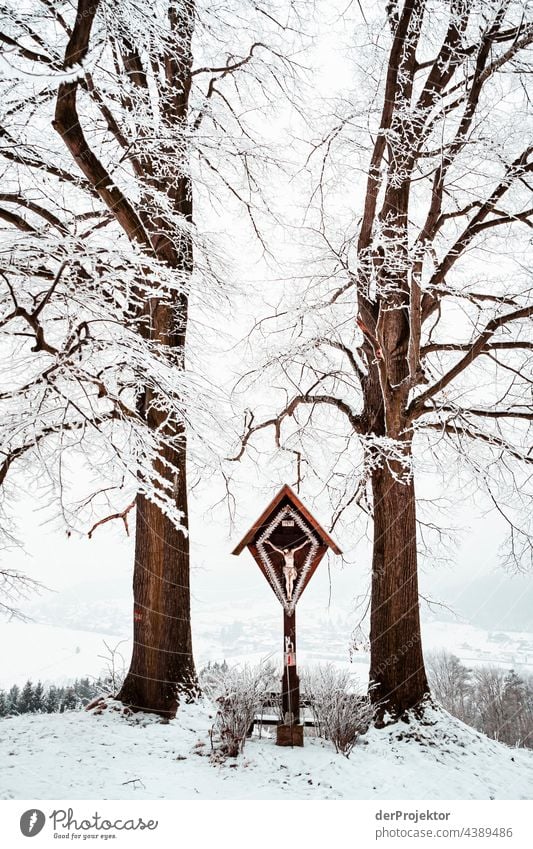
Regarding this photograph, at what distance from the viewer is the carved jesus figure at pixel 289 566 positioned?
3934mm

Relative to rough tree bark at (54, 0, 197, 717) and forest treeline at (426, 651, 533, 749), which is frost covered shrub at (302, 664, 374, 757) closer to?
rough tree bark at (54, 0, 197, 717)

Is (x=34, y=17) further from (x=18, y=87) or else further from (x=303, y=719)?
(x=303, y=719)

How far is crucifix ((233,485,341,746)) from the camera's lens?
3.92 metres

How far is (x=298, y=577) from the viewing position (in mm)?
→ 3998

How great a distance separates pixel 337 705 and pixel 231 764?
87 centimetres

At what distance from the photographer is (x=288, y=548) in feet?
13.2

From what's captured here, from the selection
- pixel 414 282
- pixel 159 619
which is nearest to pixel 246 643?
pixel 159 619

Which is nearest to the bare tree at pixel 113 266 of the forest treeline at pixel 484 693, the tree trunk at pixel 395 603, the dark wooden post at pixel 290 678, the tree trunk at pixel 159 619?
the tree trunk at pixel 159 619

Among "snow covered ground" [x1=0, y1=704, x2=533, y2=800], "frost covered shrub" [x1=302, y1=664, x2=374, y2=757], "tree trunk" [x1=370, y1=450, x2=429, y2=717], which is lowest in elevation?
"snow covered ground" [x1=0, y1=704, x2=533, y2=800]

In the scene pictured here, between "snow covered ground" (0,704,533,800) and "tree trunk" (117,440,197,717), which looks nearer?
"snow covered ground" (0,704,533,800)

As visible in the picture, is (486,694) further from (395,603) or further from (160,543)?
(160,543)

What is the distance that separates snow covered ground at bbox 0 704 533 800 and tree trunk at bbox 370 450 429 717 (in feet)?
0.94

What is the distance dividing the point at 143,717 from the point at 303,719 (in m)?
1.29

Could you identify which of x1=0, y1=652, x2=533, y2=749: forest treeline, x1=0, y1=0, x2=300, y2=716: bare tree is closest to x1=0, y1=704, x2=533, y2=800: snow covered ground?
x1=0, y1=0, x2=300, y2=716: bare tree
